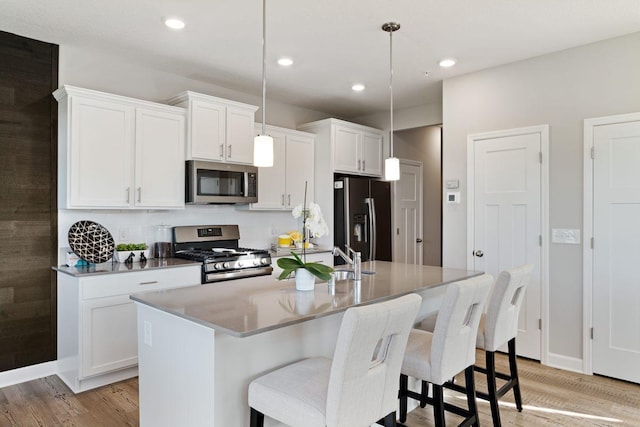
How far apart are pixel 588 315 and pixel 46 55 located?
4883mm

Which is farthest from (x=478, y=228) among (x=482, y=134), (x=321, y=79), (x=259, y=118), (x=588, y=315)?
(x=259, y=118)

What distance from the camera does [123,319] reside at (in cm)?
326

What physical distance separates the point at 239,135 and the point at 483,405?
3147 millimetres

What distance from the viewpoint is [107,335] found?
125 inches

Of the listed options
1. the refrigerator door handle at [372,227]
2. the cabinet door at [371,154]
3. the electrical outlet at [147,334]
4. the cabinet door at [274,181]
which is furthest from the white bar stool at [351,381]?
the cabinet door at [371,154]

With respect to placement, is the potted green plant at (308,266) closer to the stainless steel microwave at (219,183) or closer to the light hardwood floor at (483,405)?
the light hardwood floor at (483,405)

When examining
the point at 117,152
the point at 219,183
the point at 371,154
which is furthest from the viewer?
the point at 371,154

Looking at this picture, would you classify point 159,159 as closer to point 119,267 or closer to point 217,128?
point 217,128

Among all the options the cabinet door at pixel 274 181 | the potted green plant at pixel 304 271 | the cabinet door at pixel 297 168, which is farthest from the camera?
the cabinet door at pixel 297 168

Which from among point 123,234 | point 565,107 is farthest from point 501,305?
point 123,234

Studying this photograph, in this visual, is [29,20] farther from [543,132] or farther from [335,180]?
[543,132]

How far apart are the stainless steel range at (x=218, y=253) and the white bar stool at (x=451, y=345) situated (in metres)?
2.00

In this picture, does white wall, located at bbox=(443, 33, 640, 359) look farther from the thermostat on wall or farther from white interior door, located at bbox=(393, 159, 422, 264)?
white interior door, located at bbox=(393, 159, 422, 264)

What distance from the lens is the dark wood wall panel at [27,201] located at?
3.25 metres
